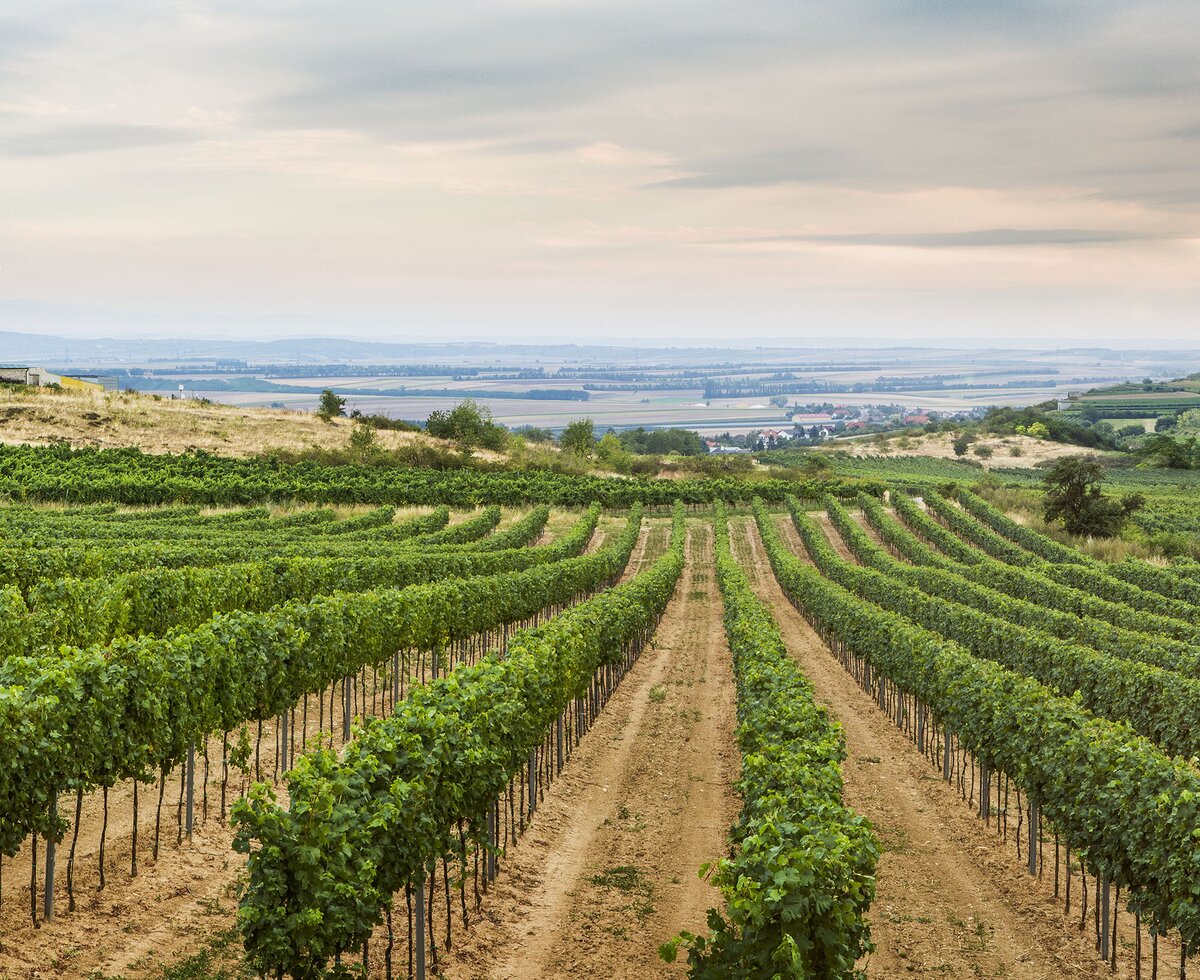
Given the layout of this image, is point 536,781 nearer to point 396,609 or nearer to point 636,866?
point 636,866

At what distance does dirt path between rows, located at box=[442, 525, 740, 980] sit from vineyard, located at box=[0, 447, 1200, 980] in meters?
0.08

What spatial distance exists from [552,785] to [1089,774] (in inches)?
403

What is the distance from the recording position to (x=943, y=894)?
17797 mm

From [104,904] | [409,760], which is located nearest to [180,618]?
[104,904]

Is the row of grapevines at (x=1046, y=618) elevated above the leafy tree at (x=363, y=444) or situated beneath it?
situated beneath

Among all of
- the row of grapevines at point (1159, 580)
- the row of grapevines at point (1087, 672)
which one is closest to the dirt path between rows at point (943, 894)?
the row of grapevines at point (1087, 672)

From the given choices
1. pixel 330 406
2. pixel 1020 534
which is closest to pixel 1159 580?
pixel 1020 534

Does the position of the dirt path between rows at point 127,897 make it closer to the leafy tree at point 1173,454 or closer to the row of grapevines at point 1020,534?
the row of grapevines at point 1020,534

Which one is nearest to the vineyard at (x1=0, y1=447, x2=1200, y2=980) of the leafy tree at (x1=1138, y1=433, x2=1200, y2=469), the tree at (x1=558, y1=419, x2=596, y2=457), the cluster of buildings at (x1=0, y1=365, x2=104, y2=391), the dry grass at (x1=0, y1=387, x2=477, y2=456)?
the dry grass at (x1=0, y1=387, x2=477, y2=456)

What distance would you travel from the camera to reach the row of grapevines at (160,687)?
13906 millimetres

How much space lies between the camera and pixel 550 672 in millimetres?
21125

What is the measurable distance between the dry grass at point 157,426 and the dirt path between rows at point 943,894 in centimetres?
8000

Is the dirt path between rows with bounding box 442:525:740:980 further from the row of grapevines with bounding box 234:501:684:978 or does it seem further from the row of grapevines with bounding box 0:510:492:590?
the row of grapevines with bounding box 0:510:492:590

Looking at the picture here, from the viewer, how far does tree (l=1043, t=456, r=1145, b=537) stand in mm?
78562
